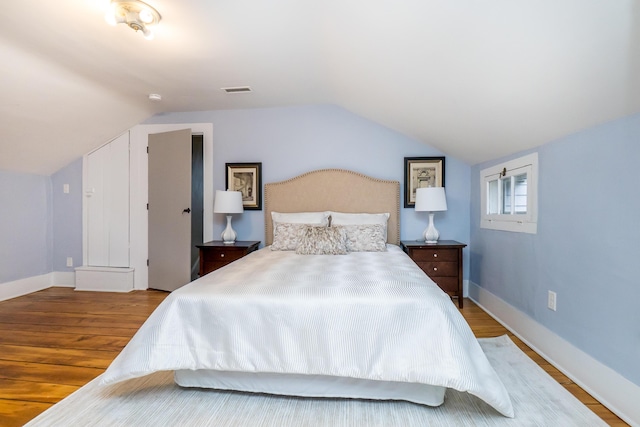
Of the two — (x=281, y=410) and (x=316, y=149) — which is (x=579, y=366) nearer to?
(x=281, y=410)

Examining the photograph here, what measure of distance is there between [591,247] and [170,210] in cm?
405

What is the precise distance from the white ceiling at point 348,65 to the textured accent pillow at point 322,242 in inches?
54.4

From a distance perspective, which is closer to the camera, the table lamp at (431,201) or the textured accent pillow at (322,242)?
the textured accent pillow at (322,242)

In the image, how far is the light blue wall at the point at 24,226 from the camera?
12.1 feet

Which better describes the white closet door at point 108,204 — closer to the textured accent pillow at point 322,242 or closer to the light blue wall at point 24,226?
the light blue wall at point 24,226

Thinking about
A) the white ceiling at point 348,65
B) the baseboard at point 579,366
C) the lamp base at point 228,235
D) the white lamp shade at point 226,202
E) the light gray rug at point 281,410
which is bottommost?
the light gray rug at point 281,410

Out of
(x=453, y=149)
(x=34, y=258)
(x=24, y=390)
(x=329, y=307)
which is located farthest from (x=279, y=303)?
(x=34, y=258)

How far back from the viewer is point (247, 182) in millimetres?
3955

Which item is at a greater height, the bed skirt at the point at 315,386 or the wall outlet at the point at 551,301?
the wall outlet at the point at 551,301

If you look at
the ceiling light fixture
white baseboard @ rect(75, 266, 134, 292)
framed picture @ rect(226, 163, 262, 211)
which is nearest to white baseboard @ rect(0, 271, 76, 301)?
white baseboard @ rect(75, 266, 134, 292)

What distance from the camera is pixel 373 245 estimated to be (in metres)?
3.16

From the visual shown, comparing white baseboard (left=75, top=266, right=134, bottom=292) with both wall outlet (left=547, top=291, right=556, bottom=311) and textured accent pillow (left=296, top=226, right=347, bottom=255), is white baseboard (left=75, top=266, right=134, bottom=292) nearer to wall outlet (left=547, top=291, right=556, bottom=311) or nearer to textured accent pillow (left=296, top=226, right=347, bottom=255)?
textured accent pillow (left=296, top=226, right=347, bottom=255)

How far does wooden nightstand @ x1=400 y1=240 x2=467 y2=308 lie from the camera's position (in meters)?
3.32

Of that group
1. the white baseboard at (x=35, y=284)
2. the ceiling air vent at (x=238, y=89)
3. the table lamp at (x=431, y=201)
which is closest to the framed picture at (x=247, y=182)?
the ceiling air vent at (x=238, y=89)
